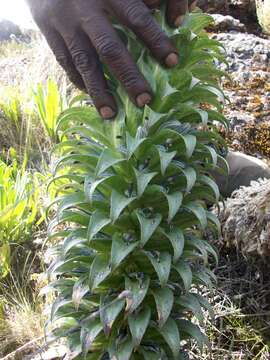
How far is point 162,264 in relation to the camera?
185cm

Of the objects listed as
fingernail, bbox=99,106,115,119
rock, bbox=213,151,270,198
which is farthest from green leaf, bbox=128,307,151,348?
rock, bbox=213,151,270,198

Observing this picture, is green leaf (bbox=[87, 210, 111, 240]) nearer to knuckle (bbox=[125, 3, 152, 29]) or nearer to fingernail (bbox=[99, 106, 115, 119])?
fingernail (bbox=[99, 106, 115, 119])

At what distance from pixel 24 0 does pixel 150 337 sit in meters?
1.35

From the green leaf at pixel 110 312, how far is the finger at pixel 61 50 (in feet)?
2.66

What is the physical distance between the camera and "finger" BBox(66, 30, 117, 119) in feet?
5.93

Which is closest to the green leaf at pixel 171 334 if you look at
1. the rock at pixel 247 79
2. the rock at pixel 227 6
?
the rock at pixel 247 79

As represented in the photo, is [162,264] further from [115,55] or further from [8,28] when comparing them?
[8,28]

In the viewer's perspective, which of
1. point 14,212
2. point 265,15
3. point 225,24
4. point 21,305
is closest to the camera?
point 21,305

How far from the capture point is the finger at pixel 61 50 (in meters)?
1.90

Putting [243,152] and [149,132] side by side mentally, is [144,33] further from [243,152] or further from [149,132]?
[243,152]

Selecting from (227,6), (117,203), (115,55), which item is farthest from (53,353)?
(227,6)

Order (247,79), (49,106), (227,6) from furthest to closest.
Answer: (227,6)
(49,106)
(247,79)

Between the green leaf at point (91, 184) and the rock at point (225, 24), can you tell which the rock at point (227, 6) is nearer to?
the rock at point (225, 24)

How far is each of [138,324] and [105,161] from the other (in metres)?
0.59
